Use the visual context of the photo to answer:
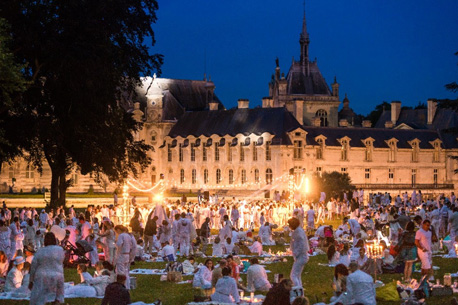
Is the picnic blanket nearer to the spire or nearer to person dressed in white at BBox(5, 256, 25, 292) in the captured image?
person dressed in white at BBox(5, 256, 25, 292)

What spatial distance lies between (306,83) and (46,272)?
88.2 m

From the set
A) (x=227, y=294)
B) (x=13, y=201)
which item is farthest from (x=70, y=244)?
(x=13, y=201)

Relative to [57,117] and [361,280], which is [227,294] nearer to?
[361,280]

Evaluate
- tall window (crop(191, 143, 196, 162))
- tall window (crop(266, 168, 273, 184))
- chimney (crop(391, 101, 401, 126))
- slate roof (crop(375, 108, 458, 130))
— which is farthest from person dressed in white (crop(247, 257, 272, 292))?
chimney (crop(391, 101, 401, 126))

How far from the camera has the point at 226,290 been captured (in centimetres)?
1709

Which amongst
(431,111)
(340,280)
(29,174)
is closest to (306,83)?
(431,111)

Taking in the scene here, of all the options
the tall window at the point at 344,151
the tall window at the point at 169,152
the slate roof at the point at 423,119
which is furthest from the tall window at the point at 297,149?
the slate roof at the point at 423,119

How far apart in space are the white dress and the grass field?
2908 millimetres

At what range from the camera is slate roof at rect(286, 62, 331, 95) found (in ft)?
330

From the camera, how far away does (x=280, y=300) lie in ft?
47.3

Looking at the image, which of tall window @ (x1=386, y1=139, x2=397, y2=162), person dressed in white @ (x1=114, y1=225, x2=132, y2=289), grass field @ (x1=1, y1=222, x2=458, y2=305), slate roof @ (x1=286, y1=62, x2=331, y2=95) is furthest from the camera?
slate roof @ (x1=286, y1=62, x2=331, y2=95)

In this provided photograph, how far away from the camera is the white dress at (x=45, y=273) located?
573 inches

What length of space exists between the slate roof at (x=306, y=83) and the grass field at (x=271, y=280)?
75.4 meters

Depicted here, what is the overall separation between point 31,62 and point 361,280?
69.3 ft
